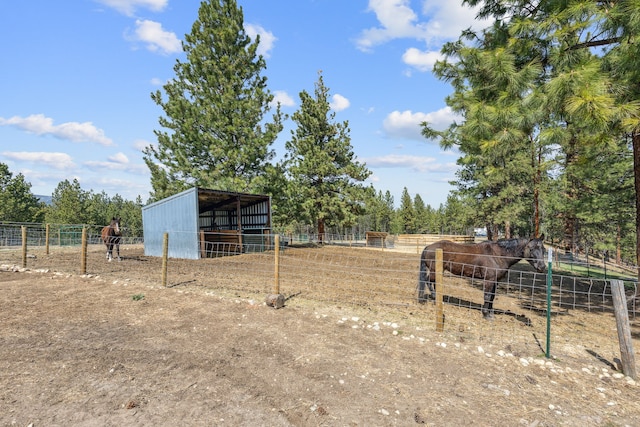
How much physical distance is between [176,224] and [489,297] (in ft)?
46.5

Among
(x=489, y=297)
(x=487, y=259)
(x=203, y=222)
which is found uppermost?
(x=203, y=222)

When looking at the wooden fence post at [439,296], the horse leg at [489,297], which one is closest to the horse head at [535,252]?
the horse leg at [489,297]

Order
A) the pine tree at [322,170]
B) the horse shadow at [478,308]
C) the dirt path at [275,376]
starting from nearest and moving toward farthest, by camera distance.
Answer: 1. the dirt path at [275,376]
2. the horse shadow at [478,308]
3. the pine tree at [322,170]

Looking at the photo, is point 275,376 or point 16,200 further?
point 16,200

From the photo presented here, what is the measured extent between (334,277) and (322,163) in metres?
15.3

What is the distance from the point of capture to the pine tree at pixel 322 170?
24219 millimetres

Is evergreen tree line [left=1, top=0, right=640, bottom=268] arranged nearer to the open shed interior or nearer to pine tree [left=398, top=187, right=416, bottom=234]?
the open shed interior

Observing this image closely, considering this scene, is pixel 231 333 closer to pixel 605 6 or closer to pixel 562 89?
pixel 562 89

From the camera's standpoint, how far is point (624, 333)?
3.73 m

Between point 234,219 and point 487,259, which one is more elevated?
point 234,219

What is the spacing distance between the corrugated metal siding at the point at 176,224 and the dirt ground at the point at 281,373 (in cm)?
885

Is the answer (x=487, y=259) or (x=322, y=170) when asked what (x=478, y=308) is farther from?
(x=322, y=170)

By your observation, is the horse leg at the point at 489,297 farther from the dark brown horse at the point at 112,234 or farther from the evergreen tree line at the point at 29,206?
the evergreen tree line at the point at 29,206

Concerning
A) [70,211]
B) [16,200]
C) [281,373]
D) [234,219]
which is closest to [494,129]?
[281,373]
